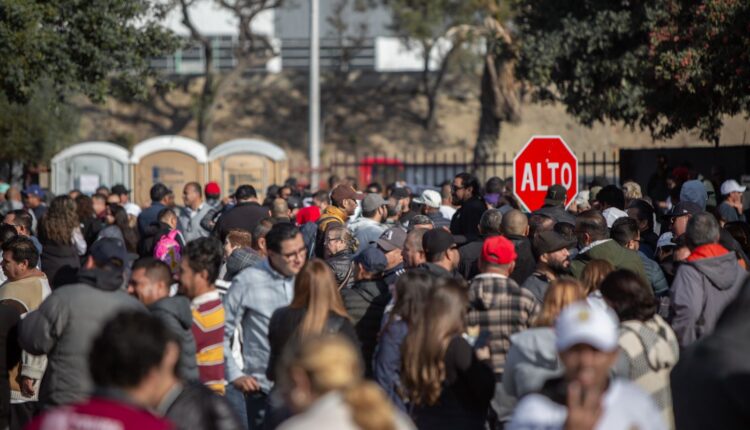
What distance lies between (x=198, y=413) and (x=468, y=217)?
7.87 meters

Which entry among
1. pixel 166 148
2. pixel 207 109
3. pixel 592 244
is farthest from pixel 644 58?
pixel 207 109

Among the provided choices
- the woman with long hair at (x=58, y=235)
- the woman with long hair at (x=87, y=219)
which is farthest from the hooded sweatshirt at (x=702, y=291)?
the woman with long hair at (x=87, y=219)

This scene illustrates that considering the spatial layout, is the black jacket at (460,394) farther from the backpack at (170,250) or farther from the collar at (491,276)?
the backpack at (170,250)

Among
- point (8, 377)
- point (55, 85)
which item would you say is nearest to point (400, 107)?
point (55, 85)

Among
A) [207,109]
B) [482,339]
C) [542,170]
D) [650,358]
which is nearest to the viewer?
[650,358]

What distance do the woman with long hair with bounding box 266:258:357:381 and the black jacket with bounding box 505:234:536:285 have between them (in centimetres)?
309

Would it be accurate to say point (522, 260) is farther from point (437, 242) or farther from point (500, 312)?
point (500, 312)

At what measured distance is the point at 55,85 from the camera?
18859 mm

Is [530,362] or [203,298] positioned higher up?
[203,298]

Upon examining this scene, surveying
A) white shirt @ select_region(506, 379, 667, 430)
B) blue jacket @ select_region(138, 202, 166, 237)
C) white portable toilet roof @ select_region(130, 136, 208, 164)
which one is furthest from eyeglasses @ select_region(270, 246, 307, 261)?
white portable toilet roof @ select_region(130, 136, 208, 164)

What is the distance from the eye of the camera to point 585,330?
4504mm

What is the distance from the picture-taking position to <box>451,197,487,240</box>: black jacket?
1281 centimetres

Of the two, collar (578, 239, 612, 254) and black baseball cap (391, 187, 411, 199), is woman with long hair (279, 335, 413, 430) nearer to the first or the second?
collar (578, 239, 612, 254)

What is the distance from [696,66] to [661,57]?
610 mm
